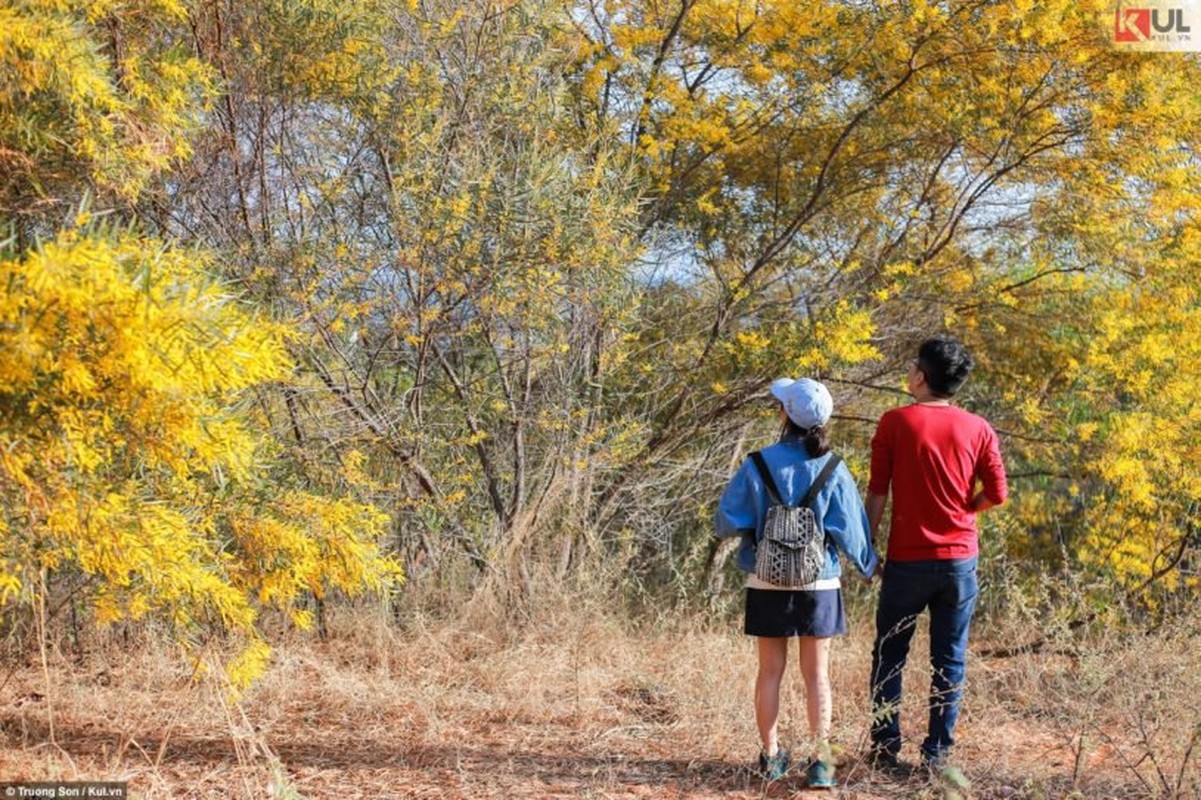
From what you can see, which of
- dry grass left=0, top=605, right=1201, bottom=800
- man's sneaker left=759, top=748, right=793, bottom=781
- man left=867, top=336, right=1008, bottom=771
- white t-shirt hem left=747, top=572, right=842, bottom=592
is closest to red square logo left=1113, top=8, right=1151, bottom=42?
dry grass left=0, top=605, right=1201, bottom=800

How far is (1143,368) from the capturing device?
313 inches

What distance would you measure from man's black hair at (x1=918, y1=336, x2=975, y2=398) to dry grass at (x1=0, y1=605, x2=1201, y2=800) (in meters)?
1.05

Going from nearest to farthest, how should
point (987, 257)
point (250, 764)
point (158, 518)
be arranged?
1. point (158, 518)
2. point (250, 764)
3. point (987, 257)

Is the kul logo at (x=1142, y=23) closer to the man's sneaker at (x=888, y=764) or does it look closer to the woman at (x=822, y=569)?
the woman at (x=822, y=569)

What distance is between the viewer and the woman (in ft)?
13.9

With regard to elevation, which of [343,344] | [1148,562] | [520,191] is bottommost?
[1148,562]

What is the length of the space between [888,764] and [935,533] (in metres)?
0.86

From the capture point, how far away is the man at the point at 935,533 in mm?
4355

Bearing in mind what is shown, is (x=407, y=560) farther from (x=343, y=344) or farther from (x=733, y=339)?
(x=733, y=339)

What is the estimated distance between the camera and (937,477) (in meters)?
4.36

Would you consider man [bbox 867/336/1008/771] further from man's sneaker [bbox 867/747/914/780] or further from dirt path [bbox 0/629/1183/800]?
dirt path [bbox 0/629/1183/800]

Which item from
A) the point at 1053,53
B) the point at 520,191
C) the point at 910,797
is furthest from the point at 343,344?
the point at 1053,53

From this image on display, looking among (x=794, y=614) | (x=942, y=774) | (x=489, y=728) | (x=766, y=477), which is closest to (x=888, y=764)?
(x=942, y=774)

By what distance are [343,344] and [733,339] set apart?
268 centimetres
